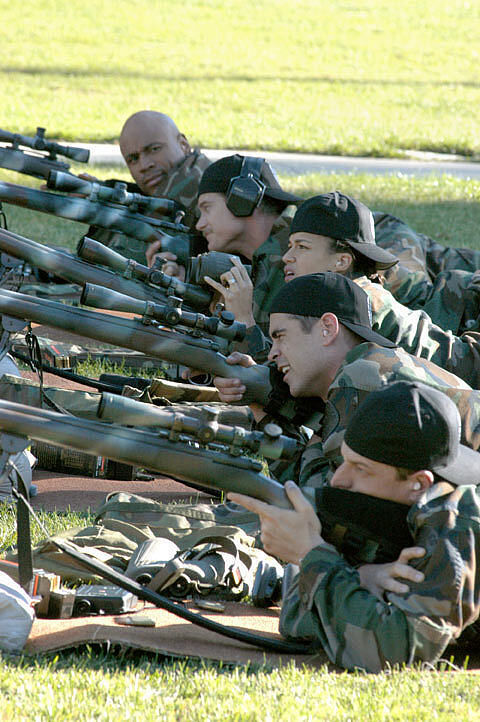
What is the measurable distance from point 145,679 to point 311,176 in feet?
42.5

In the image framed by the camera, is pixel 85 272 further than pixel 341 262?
Yes

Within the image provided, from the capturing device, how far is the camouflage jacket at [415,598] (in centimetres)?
333

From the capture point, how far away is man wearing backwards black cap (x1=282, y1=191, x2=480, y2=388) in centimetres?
578

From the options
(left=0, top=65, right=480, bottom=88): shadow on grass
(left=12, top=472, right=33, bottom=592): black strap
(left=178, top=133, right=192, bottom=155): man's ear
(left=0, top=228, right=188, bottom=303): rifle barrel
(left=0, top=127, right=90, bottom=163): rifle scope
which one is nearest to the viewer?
(left=12, top=472, right=33, bottom=592): black strap

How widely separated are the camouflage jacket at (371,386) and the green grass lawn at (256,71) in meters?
15.1

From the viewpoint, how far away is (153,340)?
5.48 metres

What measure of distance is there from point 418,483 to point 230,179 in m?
3.91

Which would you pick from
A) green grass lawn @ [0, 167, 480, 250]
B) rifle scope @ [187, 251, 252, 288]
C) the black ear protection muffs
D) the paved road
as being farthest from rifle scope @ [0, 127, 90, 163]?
the paved road

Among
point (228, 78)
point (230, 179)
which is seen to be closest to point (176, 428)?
point (230, 179)

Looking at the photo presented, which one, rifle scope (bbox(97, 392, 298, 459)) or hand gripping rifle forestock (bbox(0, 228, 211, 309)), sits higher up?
rifle scope (bbox(97, 392, 298, 459))

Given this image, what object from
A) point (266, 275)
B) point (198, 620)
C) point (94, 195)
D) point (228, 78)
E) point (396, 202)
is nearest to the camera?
point (198, 620)

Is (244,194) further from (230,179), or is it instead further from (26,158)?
(26,158)

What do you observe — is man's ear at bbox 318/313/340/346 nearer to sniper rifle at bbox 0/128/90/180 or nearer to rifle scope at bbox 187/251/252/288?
rifle scope at bbox 187/251/252/288

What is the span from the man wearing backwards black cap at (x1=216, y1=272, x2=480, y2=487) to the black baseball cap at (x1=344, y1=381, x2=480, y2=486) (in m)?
0.61
